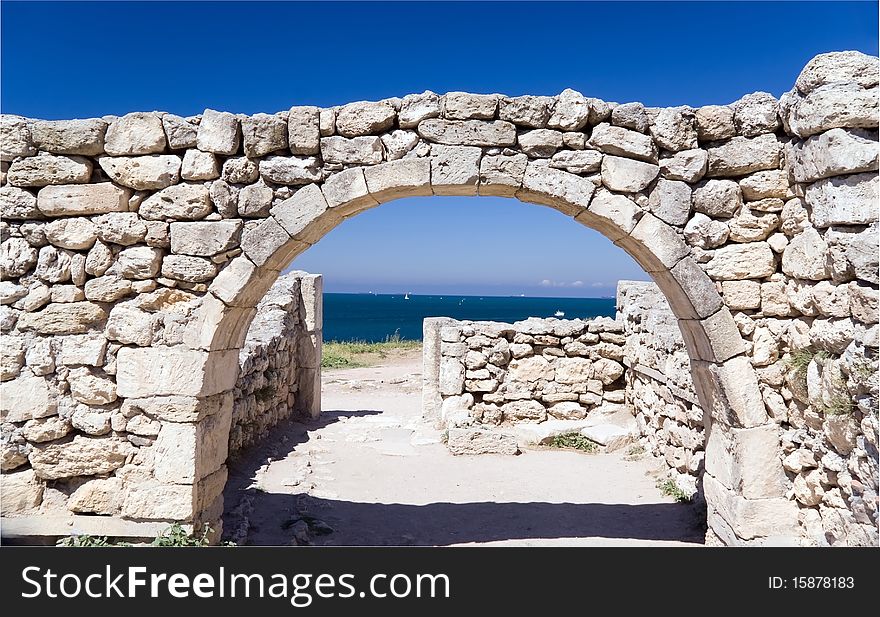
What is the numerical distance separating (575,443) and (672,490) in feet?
8.03

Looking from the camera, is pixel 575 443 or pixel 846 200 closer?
pixel 846 200

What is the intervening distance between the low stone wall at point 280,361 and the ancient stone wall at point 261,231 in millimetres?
3482

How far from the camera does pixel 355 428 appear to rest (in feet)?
36.0

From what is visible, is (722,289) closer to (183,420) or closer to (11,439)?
(183,420)

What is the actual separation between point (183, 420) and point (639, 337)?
22.0ft

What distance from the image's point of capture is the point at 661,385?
805 cm

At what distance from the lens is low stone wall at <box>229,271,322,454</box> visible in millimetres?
8677

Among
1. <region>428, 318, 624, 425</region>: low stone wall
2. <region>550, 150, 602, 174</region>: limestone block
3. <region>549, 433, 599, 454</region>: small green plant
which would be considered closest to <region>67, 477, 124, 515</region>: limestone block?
<region>550, 150, 602, 174</region>: limestone block

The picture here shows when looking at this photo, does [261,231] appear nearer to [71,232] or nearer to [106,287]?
[106,287]

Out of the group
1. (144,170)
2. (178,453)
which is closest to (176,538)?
(178,453)

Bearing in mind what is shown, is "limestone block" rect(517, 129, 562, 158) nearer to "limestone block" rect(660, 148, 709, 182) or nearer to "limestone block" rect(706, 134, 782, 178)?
"limestone block" rect(660, 148, 709, 182)

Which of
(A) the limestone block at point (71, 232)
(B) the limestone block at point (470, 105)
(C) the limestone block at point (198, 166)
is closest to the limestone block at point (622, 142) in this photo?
(B) the limestone block at point (470, 105)

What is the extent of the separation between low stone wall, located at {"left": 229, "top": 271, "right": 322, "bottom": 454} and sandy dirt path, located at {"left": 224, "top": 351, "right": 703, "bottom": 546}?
41cm
